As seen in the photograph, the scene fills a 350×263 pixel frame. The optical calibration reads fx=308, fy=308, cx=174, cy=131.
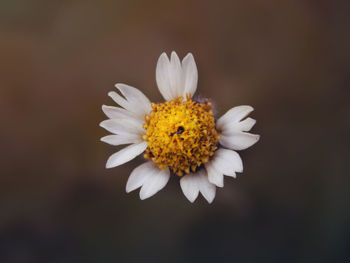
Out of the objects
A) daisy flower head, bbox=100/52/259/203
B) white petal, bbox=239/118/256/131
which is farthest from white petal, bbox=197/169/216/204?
white petal, bbox=239/118/256/131

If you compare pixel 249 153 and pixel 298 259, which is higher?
pixel 249 153

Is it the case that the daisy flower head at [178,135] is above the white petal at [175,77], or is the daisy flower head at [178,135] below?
below

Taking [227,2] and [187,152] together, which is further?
[227,2]

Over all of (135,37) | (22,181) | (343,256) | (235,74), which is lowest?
(343,256)

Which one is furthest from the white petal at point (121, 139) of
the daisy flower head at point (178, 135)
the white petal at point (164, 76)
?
the white petal at point (164, 76)

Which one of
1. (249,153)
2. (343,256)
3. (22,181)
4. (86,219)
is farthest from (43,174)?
(343,256)

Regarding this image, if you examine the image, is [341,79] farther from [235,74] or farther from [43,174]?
[43,174]

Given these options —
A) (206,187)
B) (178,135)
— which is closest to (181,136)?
(178,135)

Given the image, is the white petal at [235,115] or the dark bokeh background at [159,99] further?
the dark bokeh background at [159,99]

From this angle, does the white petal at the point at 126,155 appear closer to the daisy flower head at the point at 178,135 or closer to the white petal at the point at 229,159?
the daisy flower head at the point at 178,135
